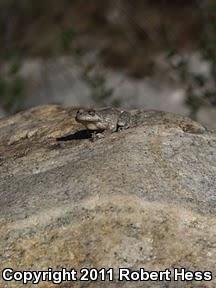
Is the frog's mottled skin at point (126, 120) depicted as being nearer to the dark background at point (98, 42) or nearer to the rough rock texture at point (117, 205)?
the rough rock texture at point (117, 205)

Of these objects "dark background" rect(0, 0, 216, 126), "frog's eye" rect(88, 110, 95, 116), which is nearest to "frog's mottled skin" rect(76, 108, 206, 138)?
"frog's eye" rect(88, 110, 95, 116)

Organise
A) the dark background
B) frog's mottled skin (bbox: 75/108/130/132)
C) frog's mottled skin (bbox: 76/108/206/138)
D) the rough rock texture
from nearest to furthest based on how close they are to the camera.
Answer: the rough rock texture, frog's mottled skin (bbox: 76/108/206/138), frog's mottled skin (bbox: 75/108/130/132), the dark background

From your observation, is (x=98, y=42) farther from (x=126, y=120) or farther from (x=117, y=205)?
(x=117, y=205)

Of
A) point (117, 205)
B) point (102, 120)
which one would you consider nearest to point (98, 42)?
point (102, 120)

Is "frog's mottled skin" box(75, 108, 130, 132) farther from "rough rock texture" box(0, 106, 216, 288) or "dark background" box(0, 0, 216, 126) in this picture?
"dark background" box(0, 0, 216, 126)

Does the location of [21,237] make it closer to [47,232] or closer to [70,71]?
[47,232]
